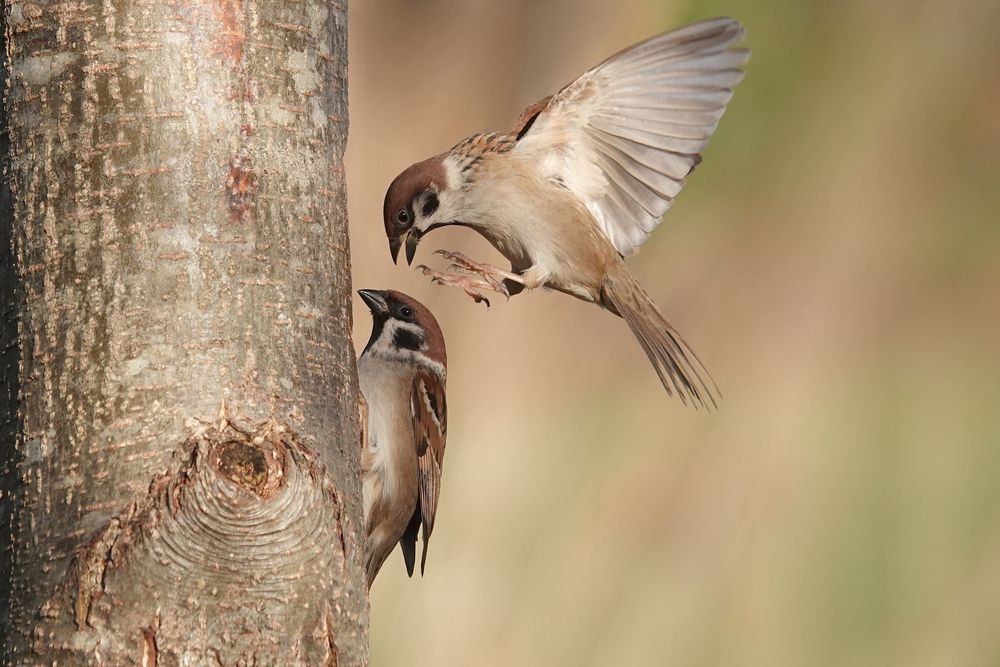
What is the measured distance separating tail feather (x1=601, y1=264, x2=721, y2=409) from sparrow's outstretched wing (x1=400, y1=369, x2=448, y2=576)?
0.54 meters

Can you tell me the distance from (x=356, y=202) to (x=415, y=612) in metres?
1.39

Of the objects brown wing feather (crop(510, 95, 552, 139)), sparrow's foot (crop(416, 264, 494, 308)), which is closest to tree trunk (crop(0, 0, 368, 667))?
sparrow's foot (crop(416, 264, 494, 308))

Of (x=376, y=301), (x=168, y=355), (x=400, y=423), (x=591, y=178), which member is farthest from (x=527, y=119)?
(x=168, y=355)

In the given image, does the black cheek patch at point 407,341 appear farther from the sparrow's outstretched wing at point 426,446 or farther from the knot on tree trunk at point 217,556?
the knot on tree trunk at point 217,556

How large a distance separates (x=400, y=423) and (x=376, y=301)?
1.46ft

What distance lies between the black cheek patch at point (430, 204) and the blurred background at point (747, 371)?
0.82 metres

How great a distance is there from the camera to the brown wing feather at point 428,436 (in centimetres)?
313

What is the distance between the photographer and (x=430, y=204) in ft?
10.6

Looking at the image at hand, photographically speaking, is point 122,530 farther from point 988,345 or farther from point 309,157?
point 988,345

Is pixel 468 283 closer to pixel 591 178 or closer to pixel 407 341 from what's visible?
pixel 407 341

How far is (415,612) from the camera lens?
389cm

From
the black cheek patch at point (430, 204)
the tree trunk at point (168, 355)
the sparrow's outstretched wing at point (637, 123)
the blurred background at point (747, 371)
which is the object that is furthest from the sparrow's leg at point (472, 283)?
the tree trunk at point (168, 355)

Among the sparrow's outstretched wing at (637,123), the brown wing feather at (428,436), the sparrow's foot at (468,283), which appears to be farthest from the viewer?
the brown wing feather at (428,436)

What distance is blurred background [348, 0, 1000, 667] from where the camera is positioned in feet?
13.3
